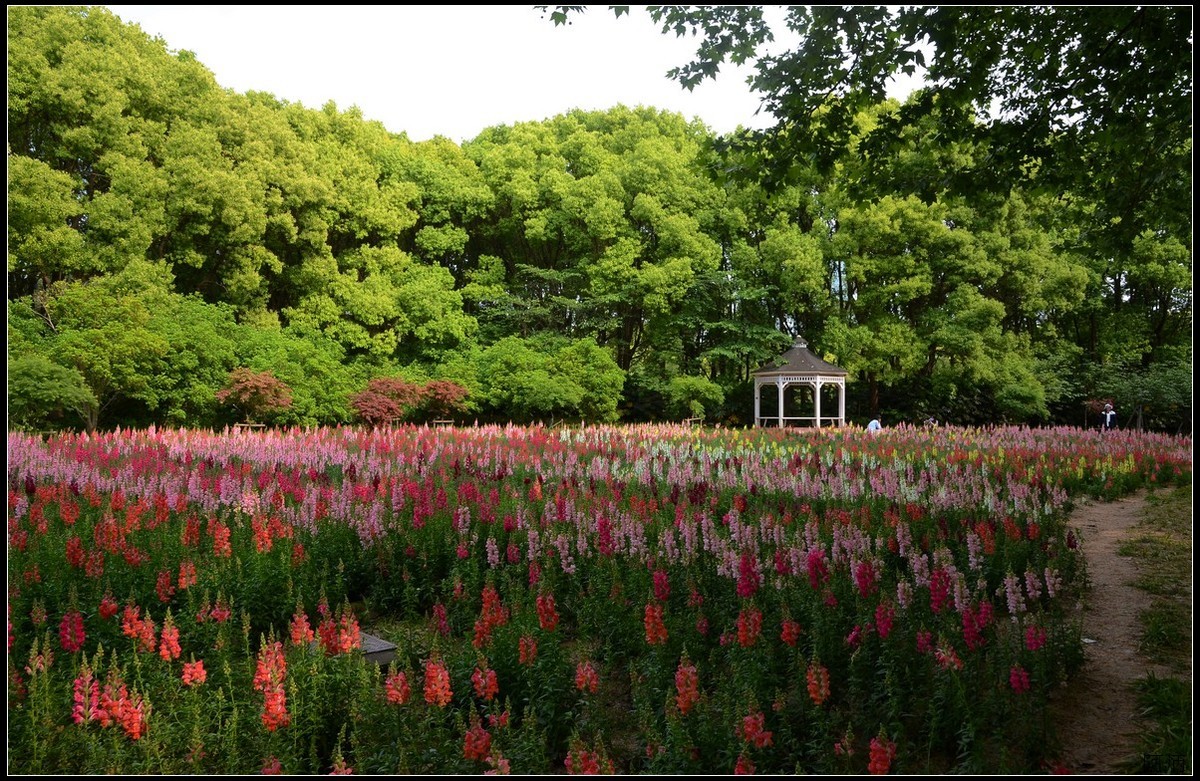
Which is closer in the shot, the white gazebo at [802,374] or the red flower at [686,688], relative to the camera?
the red flower at [686,688]

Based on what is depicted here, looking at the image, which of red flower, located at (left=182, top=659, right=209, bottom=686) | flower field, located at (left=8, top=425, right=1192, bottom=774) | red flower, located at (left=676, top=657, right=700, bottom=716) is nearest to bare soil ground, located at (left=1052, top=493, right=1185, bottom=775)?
flower field, located at (left=8, top=425, right=1192, bottom=774)

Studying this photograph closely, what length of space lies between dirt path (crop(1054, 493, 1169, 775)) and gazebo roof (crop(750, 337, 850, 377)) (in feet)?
55.7

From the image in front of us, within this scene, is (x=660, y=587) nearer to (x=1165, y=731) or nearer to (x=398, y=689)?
(x=398, y=689)

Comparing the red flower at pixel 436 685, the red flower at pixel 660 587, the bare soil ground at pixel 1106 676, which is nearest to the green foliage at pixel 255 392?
the red flower at pixel 660 587

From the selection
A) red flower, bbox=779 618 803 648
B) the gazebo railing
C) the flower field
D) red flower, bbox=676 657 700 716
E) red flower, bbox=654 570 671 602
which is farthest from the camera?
the gazebo railing

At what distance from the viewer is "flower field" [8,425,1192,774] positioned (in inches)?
154

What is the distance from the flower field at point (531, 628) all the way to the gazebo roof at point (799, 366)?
15262 mm

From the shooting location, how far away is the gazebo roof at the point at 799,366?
25375mm

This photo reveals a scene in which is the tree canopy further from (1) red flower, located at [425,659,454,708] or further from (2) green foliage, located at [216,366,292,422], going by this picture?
(1) red flower, located at [425,659,454,708]

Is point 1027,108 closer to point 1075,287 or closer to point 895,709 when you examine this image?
point 895,709

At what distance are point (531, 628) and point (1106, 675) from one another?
3475 millimetres

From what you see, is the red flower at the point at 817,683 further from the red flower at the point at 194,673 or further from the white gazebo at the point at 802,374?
the white gazebo at the point at 802,374

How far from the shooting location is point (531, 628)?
4852 millimetres

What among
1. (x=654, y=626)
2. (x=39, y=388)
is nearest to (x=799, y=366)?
(x=39, y=388)
